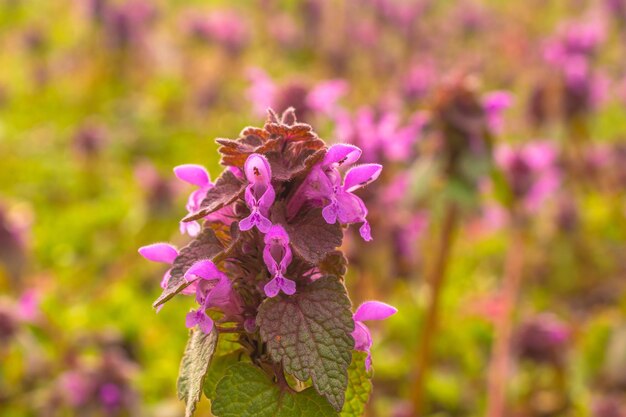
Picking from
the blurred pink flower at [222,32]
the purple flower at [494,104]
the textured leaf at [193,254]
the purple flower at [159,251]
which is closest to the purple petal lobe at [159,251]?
the purple flower at [159,251]

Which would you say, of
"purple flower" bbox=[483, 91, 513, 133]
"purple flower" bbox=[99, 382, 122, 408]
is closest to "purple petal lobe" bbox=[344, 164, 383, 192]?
"purple flower" bbox=[483, 91, 513, 133]

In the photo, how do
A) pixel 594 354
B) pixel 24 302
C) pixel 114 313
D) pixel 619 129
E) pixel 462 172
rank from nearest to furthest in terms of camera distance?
pixel 462 172
pixel 24 302
pixel 594 354
pixel 114 313
pixel 619 129

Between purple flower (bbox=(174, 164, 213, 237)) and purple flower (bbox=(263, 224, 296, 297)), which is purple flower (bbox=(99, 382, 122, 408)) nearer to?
purple flower (bbox=(174, 164, 213, 237))

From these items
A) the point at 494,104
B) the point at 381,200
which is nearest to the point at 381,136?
the point at 381,200

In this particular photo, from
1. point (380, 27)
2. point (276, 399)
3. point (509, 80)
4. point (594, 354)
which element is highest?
point (380, 27)

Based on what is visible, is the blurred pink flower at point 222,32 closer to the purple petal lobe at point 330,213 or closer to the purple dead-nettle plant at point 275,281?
the purple dead-nettle plant at point 275,281

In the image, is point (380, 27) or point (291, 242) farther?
point (380, 27)

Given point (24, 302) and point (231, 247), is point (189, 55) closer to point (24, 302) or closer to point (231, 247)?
point (24, 302)

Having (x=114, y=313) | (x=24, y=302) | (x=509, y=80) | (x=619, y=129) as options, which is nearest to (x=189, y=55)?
(x=509, y=80)

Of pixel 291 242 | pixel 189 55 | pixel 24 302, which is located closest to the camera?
pixel 291 242
